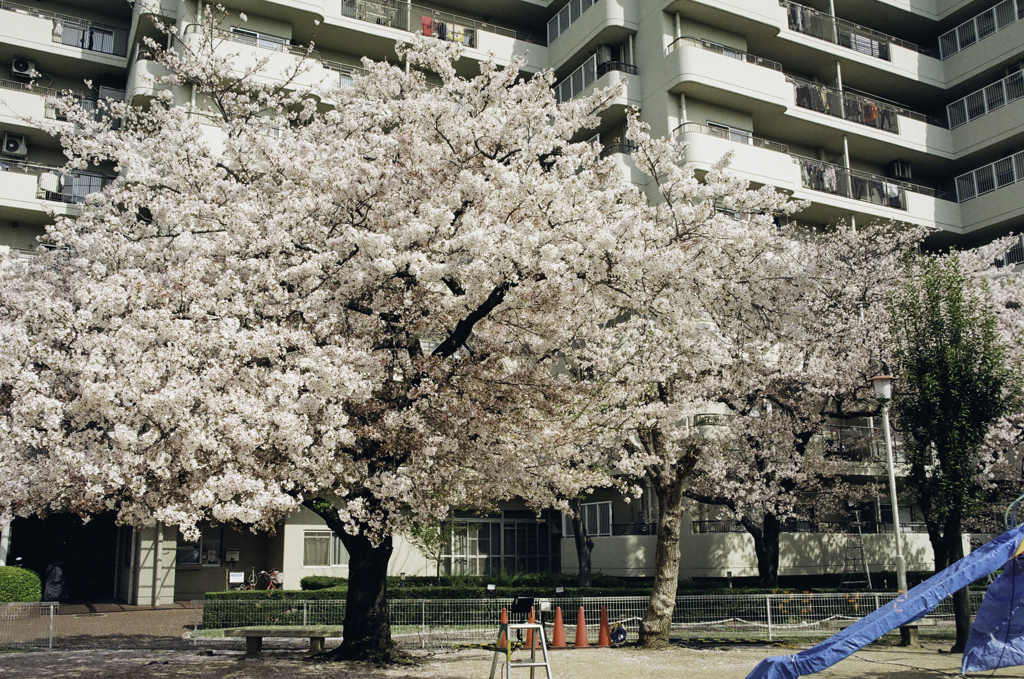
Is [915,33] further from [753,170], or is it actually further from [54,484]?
[54,484]

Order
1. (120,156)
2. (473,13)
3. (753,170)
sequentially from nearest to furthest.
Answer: (120,156) → (753,170) → (473,13)

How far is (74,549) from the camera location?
31.6 metres

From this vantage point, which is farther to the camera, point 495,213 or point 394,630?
point 394,630

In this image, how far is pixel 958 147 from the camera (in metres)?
36.6

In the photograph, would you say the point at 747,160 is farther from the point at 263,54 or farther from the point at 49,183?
the point at 49,183

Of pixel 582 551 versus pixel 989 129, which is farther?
pixel 989 129

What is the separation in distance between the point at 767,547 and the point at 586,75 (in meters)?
20.2

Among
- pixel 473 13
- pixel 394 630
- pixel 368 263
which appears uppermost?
pixel 473 13

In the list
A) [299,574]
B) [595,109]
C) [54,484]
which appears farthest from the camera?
[299,574]

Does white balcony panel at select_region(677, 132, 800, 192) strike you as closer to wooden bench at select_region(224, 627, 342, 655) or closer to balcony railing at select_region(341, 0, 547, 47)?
balcony railing at select_region(341, 0, 547, 47)

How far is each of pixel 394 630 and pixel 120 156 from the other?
11156 millimetres

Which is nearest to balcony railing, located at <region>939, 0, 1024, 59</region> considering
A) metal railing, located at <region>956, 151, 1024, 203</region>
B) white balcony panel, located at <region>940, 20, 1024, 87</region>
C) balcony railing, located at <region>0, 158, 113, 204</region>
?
white balcony panel, located at <region>940, 20, 1024, 87</region>

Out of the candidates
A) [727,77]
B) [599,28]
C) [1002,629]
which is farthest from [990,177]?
[1002,629]

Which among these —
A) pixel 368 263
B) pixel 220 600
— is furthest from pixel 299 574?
pixel 368 263
